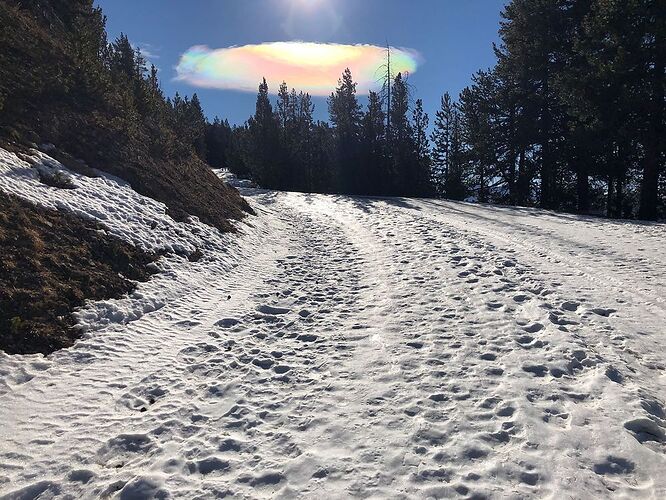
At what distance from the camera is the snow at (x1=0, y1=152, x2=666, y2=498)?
140 inches

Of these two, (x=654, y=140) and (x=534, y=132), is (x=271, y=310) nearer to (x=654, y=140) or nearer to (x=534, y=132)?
(x=654, y=140)

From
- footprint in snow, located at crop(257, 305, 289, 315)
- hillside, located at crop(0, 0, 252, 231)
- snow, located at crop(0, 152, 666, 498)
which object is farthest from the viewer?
hillside, located at crop(0, 0, 252, 231)

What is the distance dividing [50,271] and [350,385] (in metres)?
5.05

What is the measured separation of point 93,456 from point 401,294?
18.7ft

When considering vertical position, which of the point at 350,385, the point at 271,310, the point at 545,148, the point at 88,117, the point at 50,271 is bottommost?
the point at 350,385

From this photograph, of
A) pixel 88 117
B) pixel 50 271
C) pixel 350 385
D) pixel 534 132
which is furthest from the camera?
pixel 534 132

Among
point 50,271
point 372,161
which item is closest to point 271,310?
point 50,271

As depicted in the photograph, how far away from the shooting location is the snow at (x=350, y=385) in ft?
11.7

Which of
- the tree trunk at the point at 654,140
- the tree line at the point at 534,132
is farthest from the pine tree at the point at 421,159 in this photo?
the tree trunk at the point at 654,140

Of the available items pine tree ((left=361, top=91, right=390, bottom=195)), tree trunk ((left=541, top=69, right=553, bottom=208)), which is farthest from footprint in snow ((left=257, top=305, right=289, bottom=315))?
pine tree ((left=361, top=91, right=390, bottom=195))

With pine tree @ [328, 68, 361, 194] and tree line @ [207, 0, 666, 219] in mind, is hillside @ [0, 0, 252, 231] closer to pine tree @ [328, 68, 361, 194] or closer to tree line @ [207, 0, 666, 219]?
tree line @ [207, 0, 666, 219]

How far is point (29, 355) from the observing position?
5109mm

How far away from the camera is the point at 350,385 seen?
5.04 metres

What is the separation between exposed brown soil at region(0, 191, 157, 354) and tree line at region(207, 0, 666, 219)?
64.8 ft
